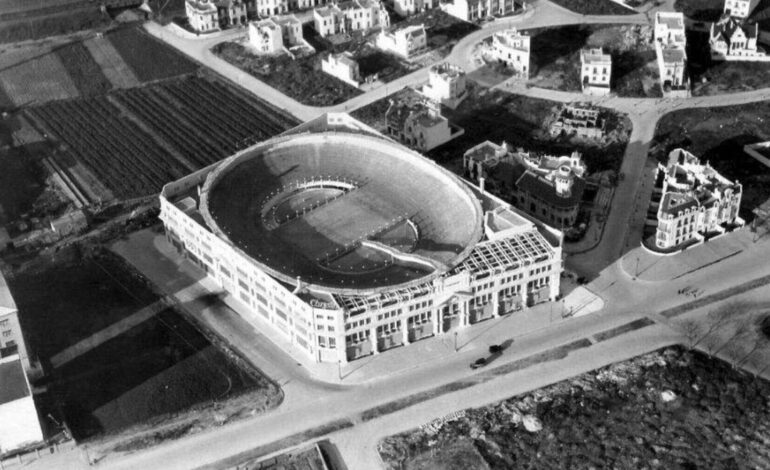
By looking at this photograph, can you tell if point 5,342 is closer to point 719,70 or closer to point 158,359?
point 158,359

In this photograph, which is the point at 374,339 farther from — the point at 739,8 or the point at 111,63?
the point at 739,8

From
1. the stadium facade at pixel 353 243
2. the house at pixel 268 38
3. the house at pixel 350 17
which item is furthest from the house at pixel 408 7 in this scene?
the stadium facade at pixel 353 243

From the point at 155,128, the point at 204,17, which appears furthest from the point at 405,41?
the point at 155,128

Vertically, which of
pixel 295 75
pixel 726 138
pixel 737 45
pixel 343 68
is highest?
pixel 343 68

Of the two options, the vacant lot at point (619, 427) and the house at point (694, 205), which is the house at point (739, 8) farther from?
the vacant lot at point (619, 427)

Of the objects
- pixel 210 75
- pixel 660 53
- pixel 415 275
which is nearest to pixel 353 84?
pixel 210 75

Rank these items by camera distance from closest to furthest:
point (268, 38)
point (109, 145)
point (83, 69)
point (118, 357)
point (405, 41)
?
1. point (118, 357)
2. point (109, 145)
3. point (405, 41)
4. point (268, 38)
5. point (83, 69)
